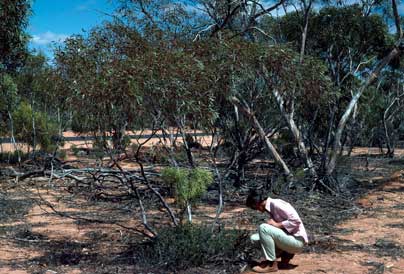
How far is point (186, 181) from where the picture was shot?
691cm

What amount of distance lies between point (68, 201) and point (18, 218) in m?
2.19

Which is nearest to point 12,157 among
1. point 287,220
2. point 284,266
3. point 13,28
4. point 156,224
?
point 13,28

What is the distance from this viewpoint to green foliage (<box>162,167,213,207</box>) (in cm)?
691

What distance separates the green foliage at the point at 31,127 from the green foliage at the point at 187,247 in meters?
13.5

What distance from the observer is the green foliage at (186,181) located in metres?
6.91

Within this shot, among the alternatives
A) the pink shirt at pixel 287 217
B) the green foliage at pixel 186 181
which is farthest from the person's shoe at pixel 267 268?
the green foliage at pixel 186 181

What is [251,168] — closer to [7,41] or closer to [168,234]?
[7,41]

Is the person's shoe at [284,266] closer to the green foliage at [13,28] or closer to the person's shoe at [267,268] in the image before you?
the person's shoe at [267,268]

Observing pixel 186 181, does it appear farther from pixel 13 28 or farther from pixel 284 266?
Result: pixel 13 28

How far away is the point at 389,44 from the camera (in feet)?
59.6

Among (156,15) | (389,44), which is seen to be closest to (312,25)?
(389,44)

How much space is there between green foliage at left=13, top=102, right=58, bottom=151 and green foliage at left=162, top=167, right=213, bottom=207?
13.7 m

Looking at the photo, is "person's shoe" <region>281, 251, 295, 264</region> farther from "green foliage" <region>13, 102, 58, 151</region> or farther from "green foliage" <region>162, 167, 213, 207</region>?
"green foliage" <region>13, 102, 58, 151</region>

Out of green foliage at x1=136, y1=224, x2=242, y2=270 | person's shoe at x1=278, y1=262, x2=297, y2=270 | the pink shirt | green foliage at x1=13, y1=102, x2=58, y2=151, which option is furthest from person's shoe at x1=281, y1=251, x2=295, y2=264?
green foliage at x1=13, y1=102, x2=58, y2=151
